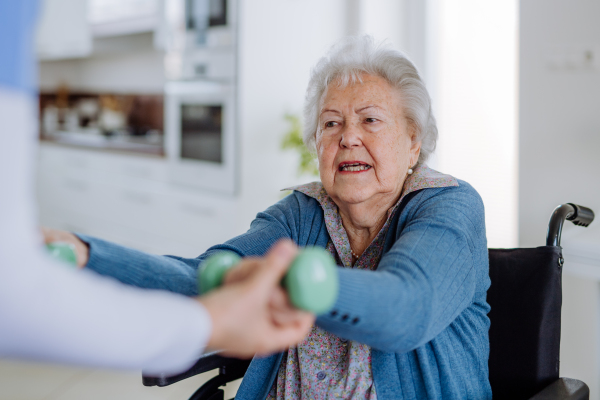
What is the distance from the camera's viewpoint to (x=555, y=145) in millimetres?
1974

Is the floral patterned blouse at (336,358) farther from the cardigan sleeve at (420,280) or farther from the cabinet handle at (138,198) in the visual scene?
the cabinet handle at (138,198)

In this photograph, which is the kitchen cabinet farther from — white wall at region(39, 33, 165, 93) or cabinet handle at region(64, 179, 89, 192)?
white wall at region(39, 33, 165, 93)

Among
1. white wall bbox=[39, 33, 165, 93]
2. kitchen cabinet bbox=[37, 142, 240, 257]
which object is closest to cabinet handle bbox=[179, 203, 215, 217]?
kitchen cabinet bbox=[37, 142, 240, 257]

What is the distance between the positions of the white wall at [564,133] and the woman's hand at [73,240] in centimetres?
155

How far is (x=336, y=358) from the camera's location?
3.94 ft

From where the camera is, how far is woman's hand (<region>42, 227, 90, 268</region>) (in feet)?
2.71

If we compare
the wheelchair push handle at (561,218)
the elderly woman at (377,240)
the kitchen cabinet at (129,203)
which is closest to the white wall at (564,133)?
the wheelchair push handle at (561,218)

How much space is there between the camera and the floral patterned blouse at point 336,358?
114 centimetres

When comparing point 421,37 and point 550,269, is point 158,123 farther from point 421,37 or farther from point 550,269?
point 550,269

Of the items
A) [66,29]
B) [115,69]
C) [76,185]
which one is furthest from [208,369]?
[115,69]

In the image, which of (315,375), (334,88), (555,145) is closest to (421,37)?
(555,145)

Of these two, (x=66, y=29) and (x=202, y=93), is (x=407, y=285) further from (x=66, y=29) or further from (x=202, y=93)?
(x=66, y=29)

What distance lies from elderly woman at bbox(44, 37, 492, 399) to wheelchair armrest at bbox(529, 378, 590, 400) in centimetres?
14

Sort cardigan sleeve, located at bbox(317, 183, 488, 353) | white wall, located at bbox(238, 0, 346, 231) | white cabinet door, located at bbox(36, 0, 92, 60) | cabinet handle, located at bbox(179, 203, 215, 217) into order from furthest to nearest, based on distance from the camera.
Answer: white cabinet door, located at bbox(36, 0, 92, 60)
cabinet handle, located at bbox(179, 203, 215, 217)
white wall, located at bbox(238, 0, 346, 231)
cardigan sleeve, located at bbox(317, 183, 488, 353)
